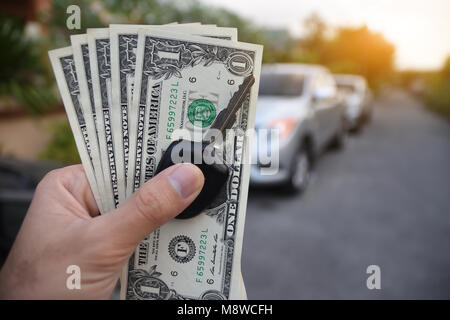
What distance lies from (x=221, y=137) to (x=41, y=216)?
49cm

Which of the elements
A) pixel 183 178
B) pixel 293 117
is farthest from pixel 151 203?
pixel 293 117

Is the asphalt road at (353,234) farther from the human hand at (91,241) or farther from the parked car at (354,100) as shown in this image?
the parked car at (354,100)

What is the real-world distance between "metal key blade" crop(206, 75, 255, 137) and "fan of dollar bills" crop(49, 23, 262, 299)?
2 centimetres

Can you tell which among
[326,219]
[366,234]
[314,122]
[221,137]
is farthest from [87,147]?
[314,122]

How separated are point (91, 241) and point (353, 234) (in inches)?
122

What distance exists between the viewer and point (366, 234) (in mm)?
3547

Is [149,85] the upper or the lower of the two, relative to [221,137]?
upper

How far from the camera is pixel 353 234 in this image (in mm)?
3562

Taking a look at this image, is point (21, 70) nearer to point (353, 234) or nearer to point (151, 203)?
point (151, 203)

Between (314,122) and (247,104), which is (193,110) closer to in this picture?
(247,104)

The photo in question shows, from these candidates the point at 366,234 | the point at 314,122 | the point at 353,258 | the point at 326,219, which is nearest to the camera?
the point at 353,258

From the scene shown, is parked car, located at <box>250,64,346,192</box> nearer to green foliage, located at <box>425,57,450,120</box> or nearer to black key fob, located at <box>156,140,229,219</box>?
black key fob, located at <box>156,140,229,219</box>

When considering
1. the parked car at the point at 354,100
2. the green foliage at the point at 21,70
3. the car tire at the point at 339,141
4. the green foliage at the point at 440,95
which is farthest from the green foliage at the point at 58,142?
the green foliage at the point at 440,95

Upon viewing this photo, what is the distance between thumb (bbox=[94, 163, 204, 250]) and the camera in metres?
0.87
